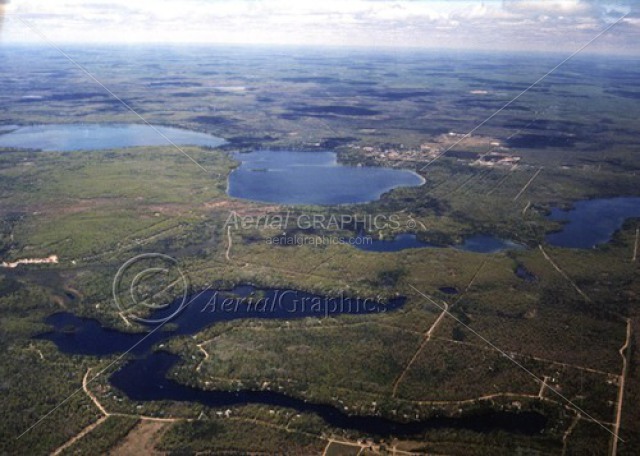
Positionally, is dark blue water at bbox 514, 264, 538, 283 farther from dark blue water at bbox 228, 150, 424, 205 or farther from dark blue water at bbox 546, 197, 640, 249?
dark blue water at bbox 228, 150, 424, 205

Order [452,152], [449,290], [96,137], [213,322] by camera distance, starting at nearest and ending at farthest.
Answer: [213,322], [449,290], [452,152], [96,137]

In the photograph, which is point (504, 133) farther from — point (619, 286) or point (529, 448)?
point (529, 448)

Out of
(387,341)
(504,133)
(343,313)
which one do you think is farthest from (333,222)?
(504,133)

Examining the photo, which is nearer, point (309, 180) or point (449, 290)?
point (449, 290)

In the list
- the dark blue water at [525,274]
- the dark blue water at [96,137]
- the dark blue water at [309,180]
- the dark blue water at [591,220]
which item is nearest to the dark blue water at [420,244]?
the dark blue water at [525,274]

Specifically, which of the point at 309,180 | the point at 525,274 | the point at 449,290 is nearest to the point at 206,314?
the point at 449,290

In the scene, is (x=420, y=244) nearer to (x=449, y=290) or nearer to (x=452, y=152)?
(x=449, y=290)

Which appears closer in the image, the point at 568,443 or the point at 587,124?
the point at 568,443

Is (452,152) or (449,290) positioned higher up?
(452,152)
